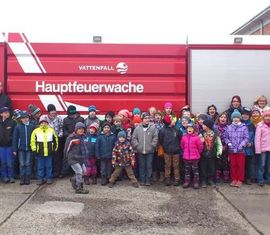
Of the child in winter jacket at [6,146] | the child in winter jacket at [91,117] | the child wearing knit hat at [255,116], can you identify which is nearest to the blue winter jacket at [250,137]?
the child wearing knit hat at [255,116]

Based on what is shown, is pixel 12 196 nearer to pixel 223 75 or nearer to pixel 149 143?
pixel 149 143

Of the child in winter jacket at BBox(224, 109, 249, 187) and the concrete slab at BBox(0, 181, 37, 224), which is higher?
the child in winter jacket at BBox(224, 109, 249, 187)

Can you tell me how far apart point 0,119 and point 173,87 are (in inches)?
132

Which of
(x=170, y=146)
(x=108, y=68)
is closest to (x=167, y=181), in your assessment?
(x=170, y=146)

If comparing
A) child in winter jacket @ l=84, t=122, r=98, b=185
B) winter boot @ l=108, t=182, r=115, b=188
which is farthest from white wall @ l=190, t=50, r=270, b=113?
winter boot @ l=108, t=182, r=115, b=188

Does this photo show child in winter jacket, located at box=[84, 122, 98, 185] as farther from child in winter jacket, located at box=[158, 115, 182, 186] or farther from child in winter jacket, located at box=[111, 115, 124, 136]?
child in winter jacket, located at box=[158, 115, 182, 186]

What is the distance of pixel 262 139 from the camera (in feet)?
27.1

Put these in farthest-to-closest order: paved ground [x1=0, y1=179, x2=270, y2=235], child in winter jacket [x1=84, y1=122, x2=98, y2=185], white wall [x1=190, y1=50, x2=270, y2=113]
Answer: white wall [x1=190, y1=50, x2=270, y2=113]
child in winter jacket [x1=84, y1=122, x2=98, y2=185]
paved ground [x1=0, y1=179, x2=270, y2=235]

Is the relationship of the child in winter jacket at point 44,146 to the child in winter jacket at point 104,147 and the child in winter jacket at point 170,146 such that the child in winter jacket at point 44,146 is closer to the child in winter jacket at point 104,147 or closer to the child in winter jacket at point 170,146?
the child in winter jacket at point 104,147

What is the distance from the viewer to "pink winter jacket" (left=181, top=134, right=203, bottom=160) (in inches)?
317

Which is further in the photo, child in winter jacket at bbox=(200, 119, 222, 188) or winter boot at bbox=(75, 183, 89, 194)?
child in winter jacket at bbox=(200, 119, 222, 188)

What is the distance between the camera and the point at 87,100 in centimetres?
859

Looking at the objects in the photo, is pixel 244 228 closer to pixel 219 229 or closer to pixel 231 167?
pixel 219 229

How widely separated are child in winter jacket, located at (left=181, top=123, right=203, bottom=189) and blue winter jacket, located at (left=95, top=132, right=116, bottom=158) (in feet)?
4.40
